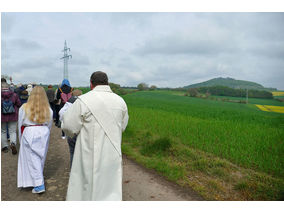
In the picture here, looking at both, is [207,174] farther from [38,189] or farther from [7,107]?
[7,107]

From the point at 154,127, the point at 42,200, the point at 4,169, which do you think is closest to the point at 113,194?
the point at 42,200

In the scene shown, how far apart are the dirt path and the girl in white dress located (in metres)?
0.23

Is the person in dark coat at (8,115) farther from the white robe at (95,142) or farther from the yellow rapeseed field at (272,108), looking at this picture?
the yellow rapeseed field at (272,108)

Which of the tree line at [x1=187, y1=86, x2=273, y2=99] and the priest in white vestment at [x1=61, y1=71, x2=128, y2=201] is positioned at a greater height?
the tree line at [x1=187, y1=86, x2=273, y2=99]

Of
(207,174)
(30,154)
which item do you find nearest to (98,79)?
(30,154)

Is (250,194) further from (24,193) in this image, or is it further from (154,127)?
(154,127)

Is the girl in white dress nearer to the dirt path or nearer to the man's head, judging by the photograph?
the dirt path

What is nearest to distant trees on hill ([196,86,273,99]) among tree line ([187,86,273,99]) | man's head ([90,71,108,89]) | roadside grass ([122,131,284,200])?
tree line ([187,86,273,99])

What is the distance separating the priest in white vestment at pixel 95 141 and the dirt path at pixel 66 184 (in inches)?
38.3

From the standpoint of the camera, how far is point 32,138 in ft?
13.5

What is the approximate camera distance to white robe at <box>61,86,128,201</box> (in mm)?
2945

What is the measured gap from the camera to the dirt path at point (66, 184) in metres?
3.94

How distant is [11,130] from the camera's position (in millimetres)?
6672

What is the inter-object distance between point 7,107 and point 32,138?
300 centimetres
